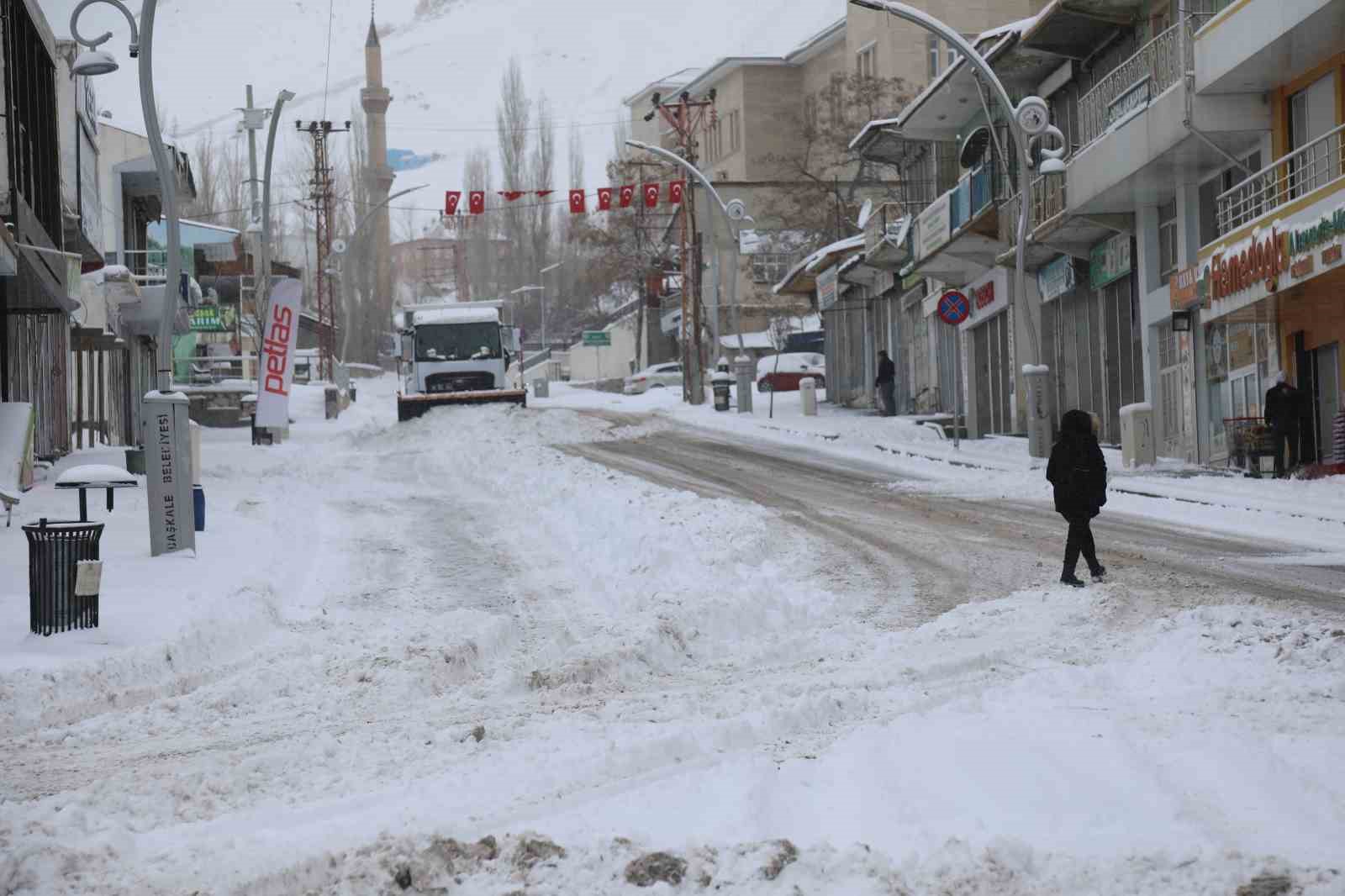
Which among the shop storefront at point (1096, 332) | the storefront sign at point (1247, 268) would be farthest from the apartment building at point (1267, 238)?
the shop storefront at point (1096, 332)

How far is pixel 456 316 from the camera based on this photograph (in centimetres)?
4016

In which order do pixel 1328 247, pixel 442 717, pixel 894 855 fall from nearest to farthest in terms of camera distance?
pixel 894 855, pixel 442 717, pixel 1328 247

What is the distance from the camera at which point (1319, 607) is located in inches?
412

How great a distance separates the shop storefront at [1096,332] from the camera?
30094mm

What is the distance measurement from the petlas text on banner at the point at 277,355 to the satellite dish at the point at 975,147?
743 inches

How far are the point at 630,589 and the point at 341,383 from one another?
50.1 metres

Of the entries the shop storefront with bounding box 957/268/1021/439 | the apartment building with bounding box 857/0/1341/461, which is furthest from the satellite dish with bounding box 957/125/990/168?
the shop storefront with bounding box 957/268/1021/439

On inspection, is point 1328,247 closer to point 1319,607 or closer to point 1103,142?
point 1103,142

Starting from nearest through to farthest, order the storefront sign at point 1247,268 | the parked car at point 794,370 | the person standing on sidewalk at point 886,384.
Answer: the storefront sign at point 1247,268 < the person standing on sidewalk at point 886,384 < the parked car at point 794,370

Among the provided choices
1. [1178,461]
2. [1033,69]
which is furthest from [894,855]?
[1033,69]

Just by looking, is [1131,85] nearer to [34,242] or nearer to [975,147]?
[975,147]

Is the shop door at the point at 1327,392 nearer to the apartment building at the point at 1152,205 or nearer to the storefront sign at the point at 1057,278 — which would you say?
the apartment building at the point at 1152,205

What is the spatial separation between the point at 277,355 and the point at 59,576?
14.2m

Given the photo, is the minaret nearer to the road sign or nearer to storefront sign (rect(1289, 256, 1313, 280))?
the road sign
